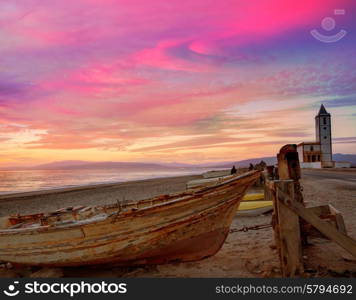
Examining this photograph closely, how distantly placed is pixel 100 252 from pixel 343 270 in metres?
4.56

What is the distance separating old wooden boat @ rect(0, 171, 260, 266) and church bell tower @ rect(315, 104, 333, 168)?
5720 centimetres

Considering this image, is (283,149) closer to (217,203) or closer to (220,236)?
(217,203)

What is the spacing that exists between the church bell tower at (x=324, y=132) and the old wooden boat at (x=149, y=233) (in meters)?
57.2

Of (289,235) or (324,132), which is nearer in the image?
(289,235)

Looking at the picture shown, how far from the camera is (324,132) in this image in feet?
192

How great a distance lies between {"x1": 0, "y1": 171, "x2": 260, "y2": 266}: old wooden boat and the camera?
566 cm

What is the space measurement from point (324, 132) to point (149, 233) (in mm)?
61074

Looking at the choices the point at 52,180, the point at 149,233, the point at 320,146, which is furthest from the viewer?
the point at 320,146

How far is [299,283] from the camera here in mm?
4703

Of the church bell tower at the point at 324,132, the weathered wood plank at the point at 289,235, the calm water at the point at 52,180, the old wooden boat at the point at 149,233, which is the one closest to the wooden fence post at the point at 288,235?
the weathered wood plank at the point at 289,235

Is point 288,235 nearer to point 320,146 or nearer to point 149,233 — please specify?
point 149,233

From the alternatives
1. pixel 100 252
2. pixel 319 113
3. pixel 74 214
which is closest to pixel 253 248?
pixel 100 252

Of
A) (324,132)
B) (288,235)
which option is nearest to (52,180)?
(288,235)

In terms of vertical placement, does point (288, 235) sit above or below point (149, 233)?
above
